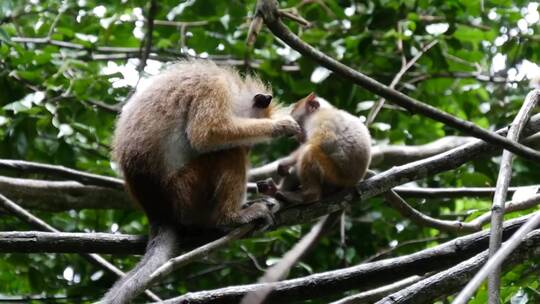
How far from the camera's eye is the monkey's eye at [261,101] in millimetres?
5359

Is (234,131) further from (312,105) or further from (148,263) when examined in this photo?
(148,263)

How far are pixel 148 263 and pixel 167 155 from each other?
2.60 ft

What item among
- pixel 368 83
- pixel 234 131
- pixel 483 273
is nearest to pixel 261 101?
pixel 234 131

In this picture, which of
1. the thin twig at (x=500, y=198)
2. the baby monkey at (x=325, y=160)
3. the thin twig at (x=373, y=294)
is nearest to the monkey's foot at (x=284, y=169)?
the baby monkey at (x=325, y=160)

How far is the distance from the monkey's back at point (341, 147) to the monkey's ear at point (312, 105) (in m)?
0.26

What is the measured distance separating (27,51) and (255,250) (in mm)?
2424

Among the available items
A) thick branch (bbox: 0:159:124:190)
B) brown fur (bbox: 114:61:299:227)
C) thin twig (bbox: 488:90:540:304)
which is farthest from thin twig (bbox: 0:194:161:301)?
thin twig (bbox: 488:90:540:304)

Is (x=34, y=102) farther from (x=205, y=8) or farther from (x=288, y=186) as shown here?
(x=288, y=186)

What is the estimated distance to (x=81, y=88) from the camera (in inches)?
245

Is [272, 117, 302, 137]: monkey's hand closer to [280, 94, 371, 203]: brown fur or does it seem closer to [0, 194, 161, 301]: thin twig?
[280, 94, 371, 203]: brown fur

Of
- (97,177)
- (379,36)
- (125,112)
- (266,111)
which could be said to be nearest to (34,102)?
(97,177)

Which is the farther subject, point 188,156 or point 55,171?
point 55,171

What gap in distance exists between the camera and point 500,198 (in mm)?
3307

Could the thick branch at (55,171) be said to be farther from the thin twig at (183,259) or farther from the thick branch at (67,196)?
the thin twig at (183,259)
